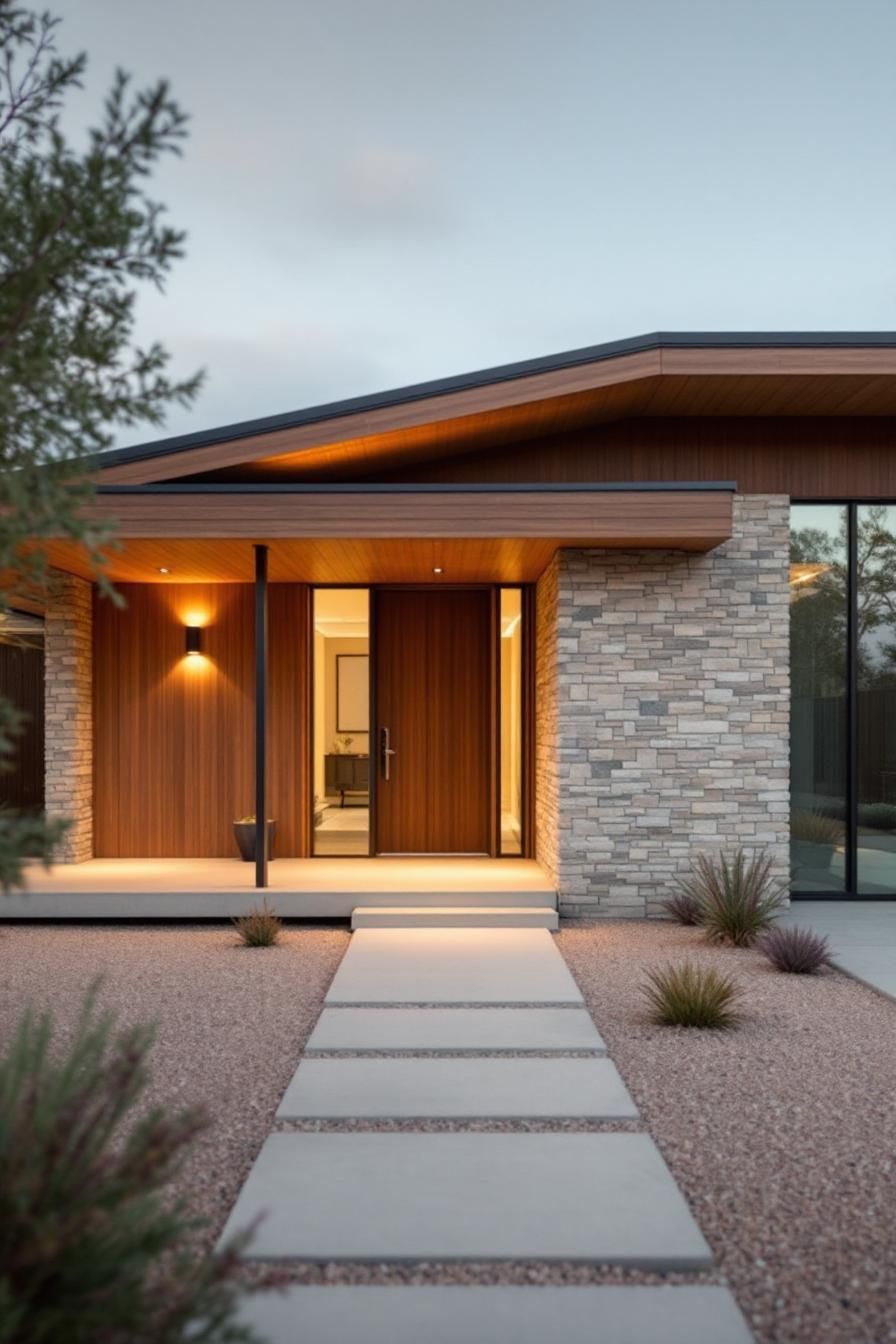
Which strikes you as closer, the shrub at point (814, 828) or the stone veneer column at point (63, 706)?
the shrub at point (814, 828)

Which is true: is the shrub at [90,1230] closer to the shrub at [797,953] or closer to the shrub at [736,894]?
the shrub at [797,953]

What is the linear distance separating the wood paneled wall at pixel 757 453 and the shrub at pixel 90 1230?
6.96 m

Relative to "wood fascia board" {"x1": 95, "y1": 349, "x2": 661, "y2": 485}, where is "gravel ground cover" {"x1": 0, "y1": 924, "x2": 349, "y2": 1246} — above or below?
below

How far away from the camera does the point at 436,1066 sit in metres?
4.40

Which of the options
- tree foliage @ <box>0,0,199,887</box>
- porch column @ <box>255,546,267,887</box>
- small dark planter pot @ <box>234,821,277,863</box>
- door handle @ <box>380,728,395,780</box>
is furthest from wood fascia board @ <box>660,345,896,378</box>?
tree foliage @ <box>0,0,199,887</box>

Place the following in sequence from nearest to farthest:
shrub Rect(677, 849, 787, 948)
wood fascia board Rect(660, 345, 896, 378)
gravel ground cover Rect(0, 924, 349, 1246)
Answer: gravel ground cover Rect(0, 924, 349, 1246) < shrub Rect(677, 849, 787, 948) < wood fascia board Rect(660, 345, 896, 378)

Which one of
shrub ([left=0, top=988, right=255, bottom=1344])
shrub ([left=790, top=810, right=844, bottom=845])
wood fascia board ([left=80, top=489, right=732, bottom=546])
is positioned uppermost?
wood fascia board ([left=80, top=489, right=732, bottom=546])

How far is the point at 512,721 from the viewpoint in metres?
9.68

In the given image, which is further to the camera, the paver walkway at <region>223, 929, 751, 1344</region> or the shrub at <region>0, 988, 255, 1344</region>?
the paver walkway at <region>223, 929, 751, 1344</region>

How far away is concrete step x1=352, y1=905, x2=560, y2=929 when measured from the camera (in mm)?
7348

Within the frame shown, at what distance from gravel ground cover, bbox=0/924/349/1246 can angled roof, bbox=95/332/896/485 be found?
3.38 meters

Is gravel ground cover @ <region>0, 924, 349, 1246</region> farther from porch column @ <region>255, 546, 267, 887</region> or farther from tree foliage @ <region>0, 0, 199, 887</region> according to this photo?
tree foliage @ <region>0, 0, 199, 887</region>

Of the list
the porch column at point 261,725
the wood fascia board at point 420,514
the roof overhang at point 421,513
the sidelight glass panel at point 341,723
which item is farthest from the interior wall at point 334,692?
the wood fascia board at point 420,514

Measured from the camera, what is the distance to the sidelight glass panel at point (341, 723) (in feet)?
31.3
